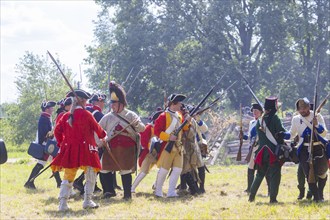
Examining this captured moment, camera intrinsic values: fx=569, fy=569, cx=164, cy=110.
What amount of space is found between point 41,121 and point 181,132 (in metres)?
3.44

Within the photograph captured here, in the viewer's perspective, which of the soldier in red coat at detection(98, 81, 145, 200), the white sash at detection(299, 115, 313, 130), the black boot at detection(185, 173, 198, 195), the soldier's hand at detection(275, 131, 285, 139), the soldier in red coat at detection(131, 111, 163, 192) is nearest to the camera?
the soldier's hand at detection(275, 131, 285, 139)

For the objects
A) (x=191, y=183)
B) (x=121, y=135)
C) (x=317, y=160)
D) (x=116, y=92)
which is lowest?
(x=191, y=183)

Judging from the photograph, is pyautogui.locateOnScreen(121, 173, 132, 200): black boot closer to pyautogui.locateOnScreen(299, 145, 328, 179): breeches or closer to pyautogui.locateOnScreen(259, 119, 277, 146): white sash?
pyautogui.locateOnScreen(259, 119, 277, 146): white sash

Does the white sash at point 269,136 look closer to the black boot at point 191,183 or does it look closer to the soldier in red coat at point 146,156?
the black boot at point 191,183

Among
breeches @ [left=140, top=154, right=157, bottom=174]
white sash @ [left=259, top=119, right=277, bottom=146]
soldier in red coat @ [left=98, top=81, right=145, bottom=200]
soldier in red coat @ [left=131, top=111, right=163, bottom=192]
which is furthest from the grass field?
white sash @ [left=259, top=119, right=277, bottom=146]

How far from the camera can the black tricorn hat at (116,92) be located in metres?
9.85

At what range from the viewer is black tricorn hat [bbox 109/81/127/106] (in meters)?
9.85

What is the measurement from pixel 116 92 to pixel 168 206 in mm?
2163

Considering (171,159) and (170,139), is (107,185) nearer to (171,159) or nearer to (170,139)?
(171,159)

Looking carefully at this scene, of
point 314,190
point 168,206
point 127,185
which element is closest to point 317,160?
point 314,190

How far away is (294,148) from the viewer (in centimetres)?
966

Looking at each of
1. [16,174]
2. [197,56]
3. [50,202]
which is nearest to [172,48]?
[197,56]

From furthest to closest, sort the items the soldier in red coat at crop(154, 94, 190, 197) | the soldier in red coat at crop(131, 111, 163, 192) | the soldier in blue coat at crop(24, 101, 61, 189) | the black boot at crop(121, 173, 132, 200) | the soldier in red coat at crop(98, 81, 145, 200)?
the soldier in blue coat at crop(24, 101, 61, 189) < the soldier in red coat at crop(131, 111, 163, 192) < the soldier in red coat at crop(154, 94, 190, 197) < the black boot at crop(121, 173, 132, 200) < the soldier in red coat at crop(98, 81, 145, 200)

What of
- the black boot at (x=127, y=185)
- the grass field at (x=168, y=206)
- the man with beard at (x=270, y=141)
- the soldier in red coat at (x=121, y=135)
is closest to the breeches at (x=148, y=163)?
the grass field at (x=168, y=206)
